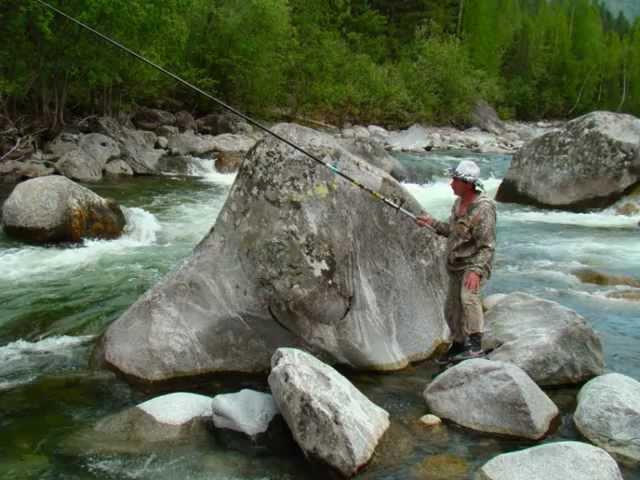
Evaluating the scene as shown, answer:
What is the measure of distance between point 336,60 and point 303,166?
39.4 metres

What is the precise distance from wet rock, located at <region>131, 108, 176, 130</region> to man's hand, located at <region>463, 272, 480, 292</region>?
85.5 ft

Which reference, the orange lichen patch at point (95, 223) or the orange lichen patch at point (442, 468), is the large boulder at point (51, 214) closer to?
the orange lichen patch at point (95, 223)

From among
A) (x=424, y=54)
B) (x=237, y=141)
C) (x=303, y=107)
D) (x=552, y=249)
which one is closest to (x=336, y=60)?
(x=303, y=107)

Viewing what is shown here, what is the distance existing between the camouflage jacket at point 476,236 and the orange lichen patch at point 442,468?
1897 millimetres

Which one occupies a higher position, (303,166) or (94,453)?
(303,166)

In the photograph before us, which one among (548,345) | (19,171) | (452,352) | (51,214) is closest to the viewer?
(548,345)

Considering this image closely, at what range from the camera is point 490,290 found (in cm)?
1027

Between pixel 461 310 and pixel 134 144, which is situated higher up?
pixel 134 144

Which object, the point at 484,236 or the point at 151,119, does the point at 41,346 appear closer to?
the point at 484,236

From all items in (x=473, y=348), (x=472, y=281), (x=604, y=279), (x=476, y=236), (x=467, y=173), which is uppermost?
(x=467, y=173)

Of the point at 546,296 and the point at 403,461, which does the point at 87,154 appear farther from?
the point at 403,461

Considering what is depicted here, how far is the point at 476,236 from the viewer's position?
6.59 m

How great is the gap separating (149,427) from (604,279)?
7774 mm

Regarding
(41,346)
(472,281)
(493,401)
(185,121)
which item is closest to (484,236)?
(472,281)
